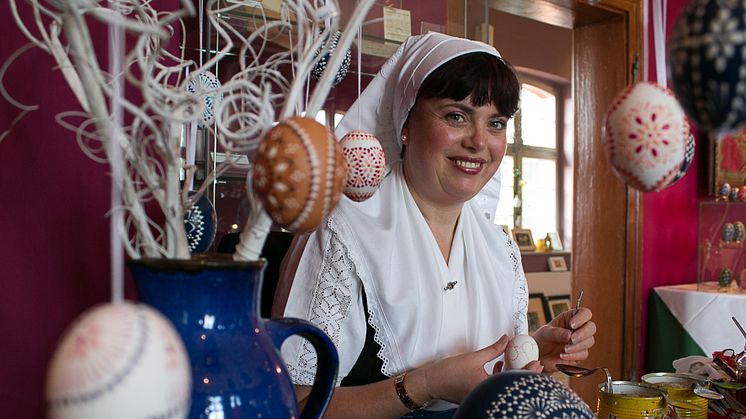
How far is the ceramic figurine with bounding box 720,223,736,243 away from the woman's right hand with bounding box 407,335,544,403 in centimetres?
246

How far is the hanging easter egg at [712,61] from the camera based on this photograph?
363mm

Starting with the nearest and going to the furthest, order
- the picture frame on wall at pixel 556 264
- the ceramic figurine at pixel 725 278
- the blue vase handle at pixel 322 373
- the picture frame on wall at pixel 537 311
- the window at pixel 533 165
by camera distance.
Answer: the blue vase handle at pixel 322 373 → the ceramic figurine at pixel 725 278 → the picture frame on wall at pixel 537 311 → the picture frame on wall at pixel 556 264 → the window at pixel 533 165

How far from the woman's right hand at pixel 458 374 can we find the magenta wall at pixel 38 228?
0.46m

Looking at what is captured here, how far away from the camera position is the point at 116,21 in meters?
0.32

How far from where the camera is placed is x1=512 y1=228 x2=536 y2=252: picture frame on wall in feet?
16.2

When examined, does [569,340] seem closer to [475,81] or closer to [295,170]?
[475,81]

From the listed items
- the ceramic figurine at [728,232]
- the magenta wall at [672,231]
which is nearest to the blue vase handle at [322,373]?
the magenta wall at [672,231]

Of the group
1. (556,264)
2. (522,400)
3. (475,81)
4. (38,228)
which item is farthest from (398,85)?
(556,264)

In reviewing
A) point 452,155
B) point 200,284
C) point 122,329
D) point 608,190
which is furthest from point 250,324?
point 608,190

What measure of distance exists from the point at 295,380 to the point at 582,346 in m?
0.46

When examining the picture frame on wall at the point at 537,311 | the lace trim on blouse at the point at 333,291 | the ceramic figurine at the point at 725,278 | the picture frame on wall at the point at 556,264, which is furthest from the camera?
the picture frame on wall at the point at 556,264

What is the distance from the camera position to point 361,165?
737 mm

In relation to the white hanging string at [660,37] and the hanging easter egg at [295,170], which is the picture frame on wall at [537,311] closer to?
the white hanging string at [660,37]

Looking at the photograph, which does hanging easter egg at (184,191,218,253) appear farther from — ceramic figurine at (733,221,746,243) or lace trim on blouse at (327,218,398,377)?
ceramic figurine at (733,221,746,243)
